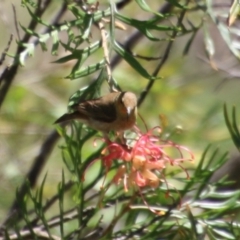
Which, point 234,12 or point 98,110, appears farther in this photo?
point 98,110

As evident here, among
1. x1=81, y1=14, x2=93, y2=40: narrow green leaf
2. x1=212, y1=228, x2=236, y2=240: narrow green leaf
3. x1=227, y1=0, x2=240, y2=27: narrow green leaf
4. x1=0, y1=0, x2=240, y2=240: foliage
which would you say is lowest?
x1=212, y1=228, x2=236, y2=240: narrow green leaf

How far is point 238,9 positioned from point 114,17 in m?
0.24

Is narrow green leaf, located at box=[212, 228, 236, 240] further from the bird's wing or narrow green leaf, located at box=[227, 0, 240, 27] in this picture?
narrow green leaf, located at box=[227, 0, 240, 27]

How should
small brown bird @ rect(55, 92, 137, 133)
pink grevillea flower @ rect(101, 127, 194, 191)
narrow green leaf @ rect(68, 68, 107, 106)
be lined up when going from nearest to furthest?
pink grevillea flower @ rect(101, 127, 194, 191) → narrow green leaf @ rect(68, 68, 107, 106) → small brown bird @ rect(55, 92, 137, 133)

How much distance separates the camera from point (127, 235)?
1.52 metres

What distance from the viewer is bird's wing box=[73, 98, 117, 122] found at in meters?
1.47

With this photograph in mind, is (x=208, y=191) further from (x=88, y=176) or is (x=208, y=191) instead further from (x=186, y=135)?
(x=186, y=135)

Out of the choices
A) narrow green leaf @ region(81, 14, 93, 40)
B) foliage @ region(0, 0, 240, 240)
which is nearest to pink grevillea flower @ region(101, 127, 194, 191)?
foliage @ region(0, 0, 240, 240)

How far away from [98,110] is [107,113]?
0.05 metres

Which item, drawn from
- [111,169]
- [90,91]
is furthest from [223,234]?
[90,91]

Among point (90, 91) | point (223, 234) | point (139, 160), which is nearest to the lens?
point (139, 160)

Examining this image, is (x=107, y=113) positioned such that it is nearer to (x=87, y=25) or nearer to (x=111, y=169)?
(x=111, y=169)

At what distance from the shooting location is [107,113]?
5.21ft

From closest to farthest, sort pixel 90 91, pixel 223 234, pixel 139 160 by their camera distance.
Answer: pixel 139 160 → pixel 90 91 → pixel 223 234
